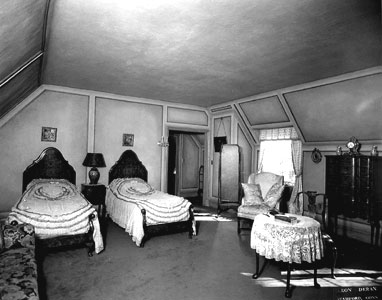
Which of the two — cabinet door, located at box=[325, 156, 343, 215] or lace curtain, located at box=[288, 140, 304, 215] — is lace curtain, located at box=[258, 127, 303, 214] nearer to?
lace curtain, located at box=[288, 140, 304, 215]

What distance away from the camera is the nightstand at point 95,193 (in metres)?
5.11

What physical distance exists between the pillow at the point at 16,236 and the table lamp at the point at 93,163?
93.7 inches

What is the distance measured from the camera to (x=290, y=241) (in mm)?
2725

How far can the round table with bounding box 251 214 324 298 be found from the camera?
2.71 metres

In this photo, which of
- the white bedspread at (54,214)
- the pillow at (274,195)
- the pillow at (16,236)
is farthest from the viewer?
the pillow at (274,195)

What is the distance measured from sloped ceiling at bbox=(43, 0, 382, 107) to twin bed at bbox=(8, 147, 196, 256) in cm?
182

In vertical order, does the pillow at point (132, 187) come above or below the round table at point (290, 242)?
above

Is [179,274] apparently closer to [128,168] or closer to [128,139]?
[128,168]

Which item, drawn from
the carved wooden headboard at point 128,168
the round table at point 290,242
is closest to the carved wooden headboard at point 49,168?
the carved wooden headboard at point 128,168

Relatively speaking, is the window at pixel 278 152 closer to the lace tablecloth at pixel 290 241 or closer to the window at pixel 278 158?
the window at pixel 278 158

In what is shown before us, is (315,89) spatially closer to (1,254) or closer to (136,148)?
(136,148)

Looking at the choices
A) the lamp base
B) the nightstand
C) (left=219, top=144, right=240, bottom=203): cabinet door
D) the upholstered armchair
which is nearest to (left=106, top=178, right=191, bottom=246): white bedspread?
the nightstand

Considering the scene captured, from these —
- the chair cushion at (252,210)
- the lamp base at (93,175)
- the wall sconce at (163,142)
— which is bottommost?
the chair cushion at (252,210)

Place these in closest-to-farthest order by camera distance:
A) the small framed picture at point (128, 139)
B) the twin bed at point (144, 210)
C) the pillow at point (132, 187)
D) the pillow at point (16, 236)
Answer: the pillow at point (16, 236)
the twin bed at point (144, 210)
the pillow at point (132, 187)
the small framed picture at point (128, 139)
